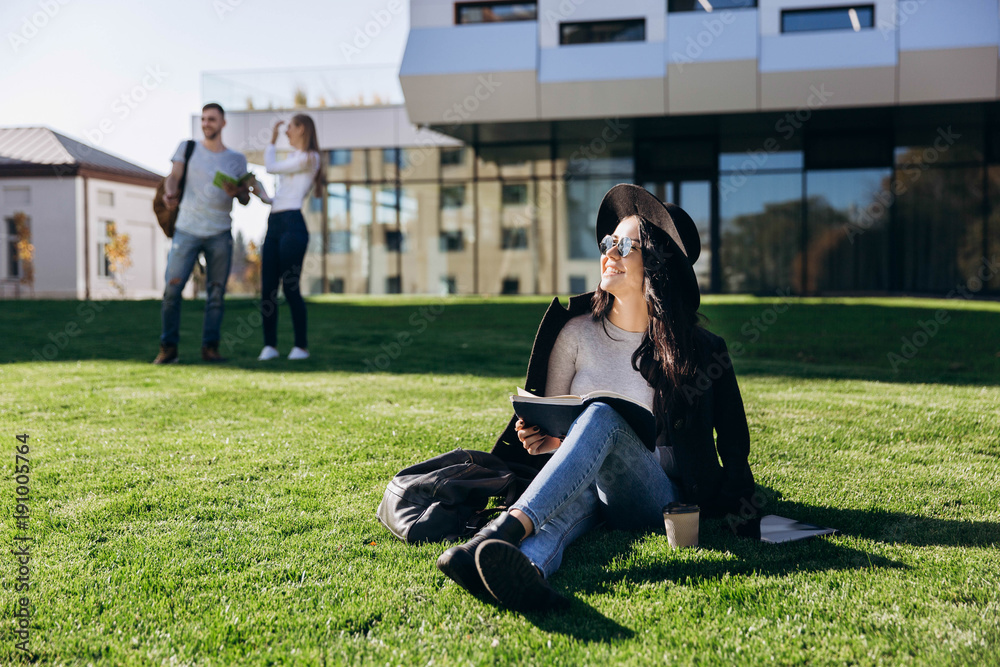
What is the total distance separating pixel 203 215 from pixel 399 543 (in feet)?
18.7

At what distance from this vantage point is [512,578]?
2389 millimetres

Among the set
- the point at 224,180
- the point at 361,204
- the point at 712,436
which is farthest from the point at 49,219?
the point at 712,436

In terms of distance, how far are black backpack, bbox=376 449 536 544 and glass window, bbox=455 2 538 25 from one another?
17782 millimetres

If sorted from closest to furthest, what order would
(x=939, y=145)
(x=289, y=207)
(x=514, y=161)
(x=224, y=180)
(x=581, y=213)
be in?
(x=224, y=180) → (x=289, y=207) → (x=939, y=145) → (x=581, y=213) → (x=514, y=161)

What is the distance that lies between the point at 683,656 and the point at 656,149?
20189mm

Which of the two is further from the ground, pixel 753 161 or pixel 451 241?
pixel 753 161

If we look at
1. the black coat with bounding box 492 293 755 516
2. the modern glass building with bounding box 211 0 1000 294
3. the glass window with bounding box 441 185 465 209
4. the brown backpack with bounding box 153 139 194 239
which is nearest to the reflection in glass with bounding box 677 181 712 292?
the modern glass building with bounding box 211 0 1000 294

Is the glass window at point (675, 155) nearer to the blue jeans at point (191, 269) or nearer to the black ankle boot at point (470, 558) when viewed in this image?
the blue jeans at point (191, 269)

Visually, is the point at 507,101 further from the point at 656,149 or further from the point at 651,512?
the point at 651,512

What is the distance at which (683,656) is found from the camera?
2160 millimetres

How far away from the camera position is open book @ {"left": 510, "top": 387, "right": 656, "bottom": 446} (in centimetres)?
288

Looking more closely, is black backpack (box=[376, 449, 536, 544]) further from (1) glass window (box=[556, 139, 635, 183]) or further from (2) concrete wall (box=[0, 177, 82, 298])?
(2) concrete wall (box=[0, 177, 82, 298])

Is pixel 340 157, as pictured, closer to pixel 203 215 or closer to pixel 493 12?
pixel 493 12

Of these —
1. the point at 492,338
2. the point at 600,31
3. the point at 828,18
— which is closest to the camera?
the point at 492,338
